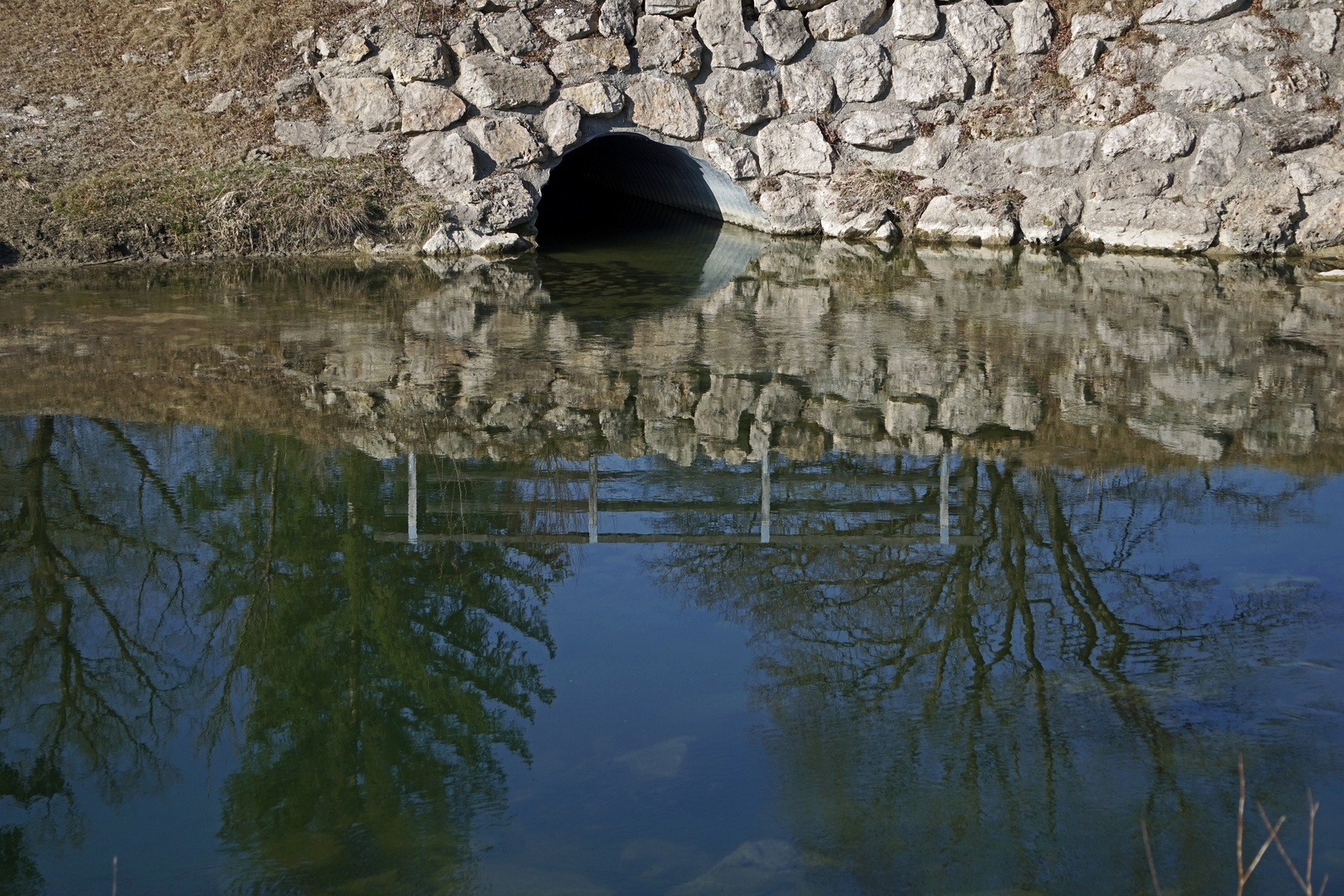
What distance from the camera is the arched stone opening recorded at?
17697 mm

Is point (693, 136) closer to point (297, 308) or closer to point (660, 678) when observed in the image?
point (297, 308)

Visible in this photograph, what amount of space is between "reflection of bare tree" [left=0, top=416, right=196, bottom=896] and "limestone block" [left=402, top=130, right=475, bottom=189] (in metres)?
9.07

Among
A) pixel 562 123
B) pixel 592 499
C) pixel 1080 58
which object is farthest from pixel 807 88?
pixel 592 499

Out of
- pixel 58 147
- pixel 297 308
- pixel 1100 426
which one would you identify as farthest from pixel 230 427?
pixel 58 147

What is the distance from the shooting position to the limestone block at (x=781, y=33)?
16.6m

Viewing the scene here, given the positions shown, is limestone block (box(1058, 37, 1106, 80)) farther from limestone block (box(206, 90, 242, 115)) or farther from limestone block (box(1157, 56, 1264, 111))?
limestone block (box(206, 90, 242, 115))

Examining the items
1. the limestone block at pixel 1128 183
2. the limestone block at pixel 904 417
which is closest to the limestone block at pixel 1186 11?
the limestone block at pixel 1128 183

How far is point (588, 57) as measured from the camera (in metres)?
16.2

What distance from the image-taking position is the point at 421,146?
15805 mm

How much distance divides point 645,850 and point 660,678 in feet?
3.68

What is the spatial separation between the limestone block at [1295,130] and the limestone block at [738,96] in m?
6.55

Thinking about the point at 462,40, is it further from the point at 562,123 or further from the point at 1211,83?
the point at 1211,83

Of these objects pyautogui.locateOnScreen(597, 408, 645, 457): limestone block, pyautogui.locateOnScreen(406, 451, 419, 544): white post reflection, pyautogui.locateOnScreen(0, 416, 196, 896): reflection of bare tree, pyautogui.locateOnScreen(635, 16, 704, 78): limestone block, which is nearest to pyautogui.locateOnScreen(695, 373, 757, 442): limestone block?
pyautogui.locateOnScreen(597, 408, 645, 457): limestone block

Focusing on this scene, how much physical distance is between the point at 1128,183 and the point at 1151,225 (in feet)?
2.15
